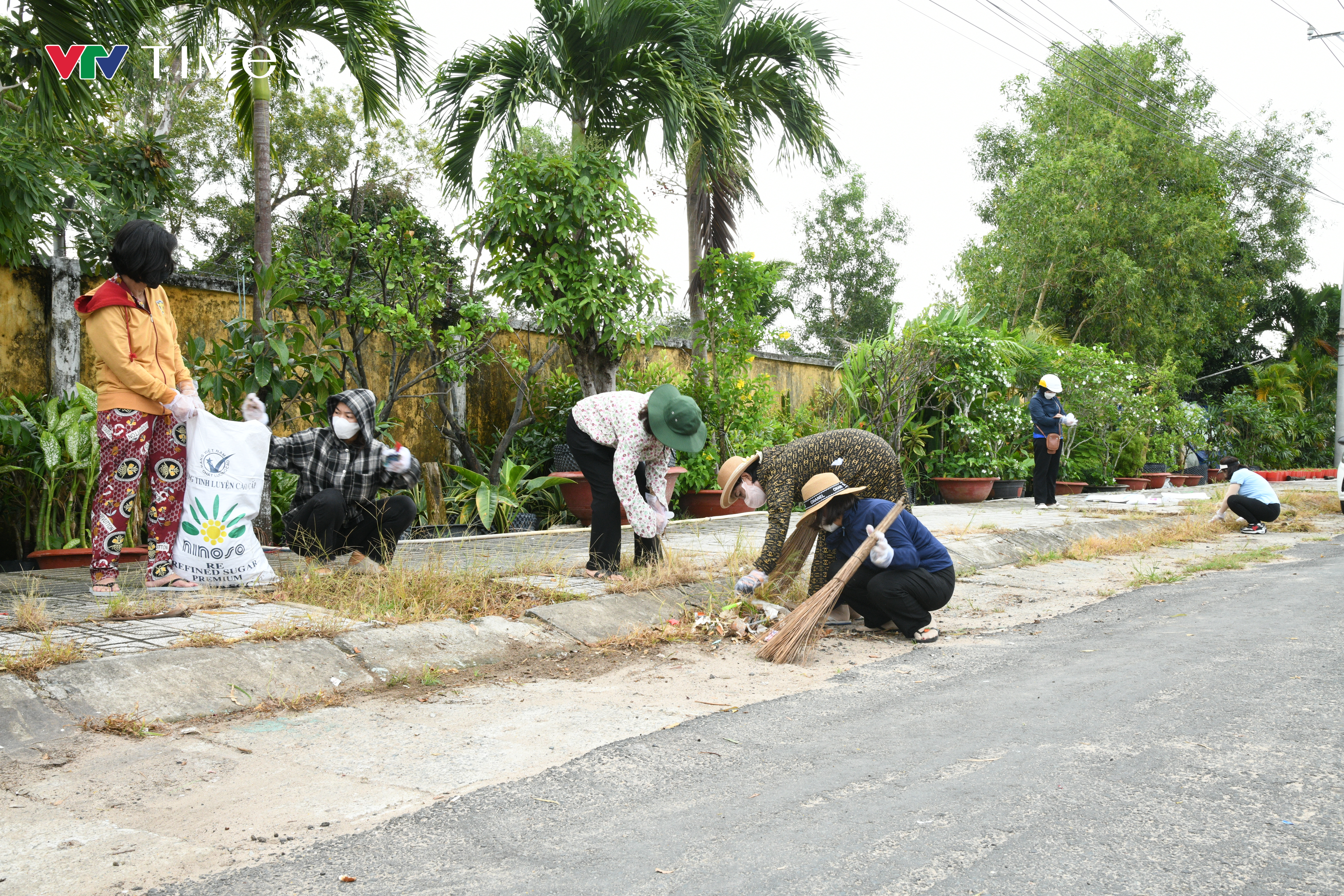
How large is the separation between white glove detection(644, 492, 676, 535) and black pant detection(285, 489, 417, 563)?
146 centimetres

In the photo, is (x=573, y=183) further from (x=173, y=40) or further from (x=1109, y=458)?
(x=1109, y=458)

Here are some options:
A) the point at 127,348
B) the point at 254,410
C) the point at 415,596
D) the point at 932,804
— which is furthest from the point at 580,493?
the point at 932,804

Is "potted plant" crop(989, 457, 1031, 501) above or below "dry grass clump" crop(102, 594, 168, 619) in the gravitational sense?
above

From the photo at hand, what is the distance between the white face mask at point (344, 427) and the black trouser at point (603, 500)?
1272 millimetres

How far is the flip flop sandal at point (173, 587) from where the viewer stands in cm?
532

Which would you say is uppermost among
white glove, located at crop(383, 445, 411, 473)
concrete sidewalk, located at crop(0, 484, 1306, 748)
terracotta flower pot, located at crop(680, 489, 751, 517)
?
white glove, located at crop(383, 445, 411, 473)

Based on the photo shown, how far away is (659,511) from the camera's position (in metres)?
6.52

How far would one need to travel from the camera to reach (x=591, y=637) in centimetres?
534

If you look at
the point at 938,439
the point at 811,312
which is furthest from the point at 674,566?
the point at 811,312

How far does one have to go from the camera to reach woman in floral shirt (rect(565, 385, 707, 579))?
5.91 m

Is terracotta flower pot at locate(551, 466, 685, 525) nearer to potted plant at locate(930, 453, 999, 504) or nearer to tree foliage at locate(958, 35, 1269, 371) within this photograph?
potted plant at locate(930, 453, 999, 504)

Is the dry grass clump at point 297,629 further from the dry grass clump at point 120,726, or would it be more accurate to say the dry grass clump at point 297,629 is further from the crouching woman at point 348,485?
the crouching woman at point 348,485

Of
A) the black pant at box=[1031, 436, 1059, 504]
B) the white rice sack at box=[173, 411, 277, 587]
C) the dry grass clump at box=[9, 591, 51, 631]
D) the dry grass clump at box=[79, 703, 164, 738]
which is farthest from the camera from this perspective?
the black pant at box=[1031, 436, 1059, 504]

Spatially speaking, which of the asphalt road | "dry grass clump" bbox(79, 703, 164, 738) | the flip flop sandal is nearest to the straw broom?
the asphalt road
